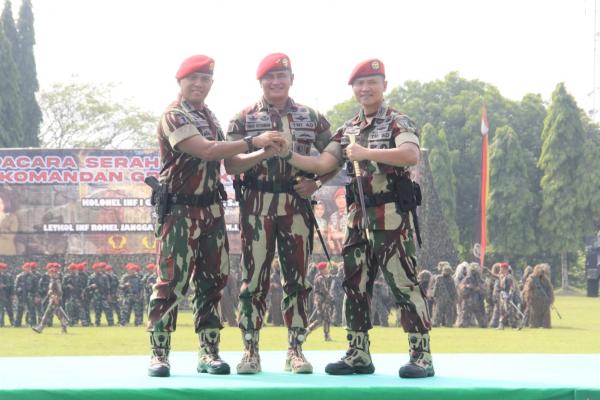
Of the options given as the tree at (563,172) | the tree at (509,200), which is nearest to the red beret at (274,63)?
the tree at (563,172)

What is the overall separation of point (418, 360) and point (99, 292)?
71.0ft

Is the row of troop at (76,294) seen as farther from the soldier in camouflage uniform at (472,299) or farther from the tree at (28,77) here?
the tree at (28,77)

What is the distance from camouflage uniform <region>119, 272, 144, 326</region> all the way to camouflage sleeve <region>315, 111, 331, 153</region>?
2093 cm

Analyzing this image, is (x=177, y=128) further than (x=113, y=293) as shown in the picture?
No

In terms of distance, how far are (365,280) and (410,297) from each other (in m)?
0.34

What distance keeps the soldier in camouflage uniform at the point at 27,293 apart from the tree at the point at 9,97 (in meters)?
24.5

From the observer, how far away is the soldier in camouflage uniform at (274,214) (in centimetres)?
810

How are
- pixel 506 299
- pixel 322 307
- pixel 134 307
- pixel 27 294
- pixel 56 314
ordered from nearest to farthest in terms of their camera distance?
pixel 322 307 → pixel 56 314 → pixel 506 299 → pixel 27 294 → pixel 134 307

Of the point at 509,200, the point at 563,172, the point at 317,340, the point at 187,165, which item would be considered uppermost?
the point at 563,172

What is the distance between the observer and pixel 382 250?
790cm

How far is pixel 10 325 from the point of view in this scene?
28797 mm

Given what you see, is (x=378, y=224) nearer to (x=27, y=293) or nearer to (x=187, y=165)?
(x=187, y=165)

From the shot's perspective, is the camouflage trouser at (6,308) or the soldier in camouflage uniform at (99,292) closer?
the camouflage trouser at (6,308)

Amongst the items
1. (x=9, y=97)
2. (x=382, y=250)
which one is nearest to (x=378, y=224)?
(x=382, y=250)
